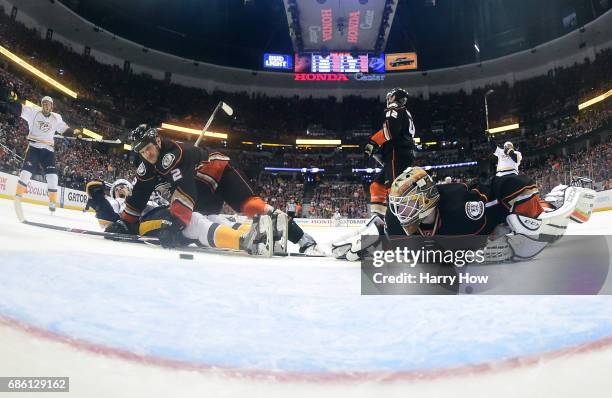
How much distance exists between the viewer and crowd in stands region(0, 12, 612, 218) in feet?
33.7

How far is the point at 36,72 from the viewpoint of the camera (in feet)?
38.5

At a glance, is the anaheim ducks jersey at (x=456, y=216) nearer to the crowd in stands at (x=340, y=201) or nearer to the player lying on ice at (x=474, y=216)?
the player lying on ice at (x=474, y=216)

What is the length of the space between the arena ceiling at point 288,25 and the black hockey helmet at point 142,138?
A: 445 inches

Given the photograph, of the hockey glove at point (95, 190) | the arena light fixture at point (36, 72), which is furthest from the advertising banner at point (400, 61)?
the hockey glove at point (95, 190)

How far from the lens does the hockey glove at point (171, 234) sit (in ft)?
8.40

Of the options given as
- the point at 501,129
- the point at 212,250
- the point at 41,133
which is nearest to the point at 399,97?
the point at 212,250

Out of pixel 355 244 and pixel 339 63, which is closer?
pixel 355 244

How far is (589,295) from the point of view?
1363mm

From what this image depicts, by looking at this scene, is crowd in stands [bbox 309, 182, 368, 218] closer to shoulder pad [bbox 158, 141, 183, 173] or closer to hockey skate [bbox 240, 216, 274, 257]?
hockey skate [bbox 240, 216, 274, 257]

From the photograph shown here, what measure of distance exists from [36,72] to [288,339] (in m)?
14.5

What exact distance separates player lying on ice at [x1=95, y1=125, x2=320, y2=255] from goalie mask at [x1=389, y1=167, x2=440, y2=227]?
962mm

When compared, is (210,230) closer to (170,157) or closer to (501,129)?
(170,157)

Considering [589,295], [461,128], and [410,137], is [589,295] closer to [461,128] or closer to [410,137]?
[410,137]

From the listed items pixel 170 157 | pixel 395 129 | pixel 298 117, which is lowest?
pixel 170 157
